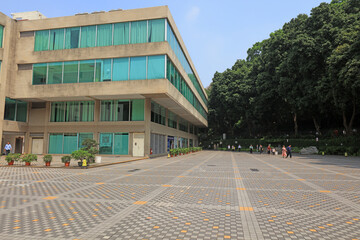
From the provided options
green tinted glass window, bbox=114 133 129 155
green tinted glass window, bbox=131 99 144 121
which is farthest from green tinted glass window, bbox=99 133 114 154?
green tinted glass window, bbox=131 99 144 121

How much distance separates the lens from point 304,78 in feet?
124

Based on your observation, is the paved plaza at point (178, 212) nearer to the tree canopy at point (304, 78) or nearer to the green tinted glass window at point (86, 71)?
the green tinted glass window at point (86, 71)

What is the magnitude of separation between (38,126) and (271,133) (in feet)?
161

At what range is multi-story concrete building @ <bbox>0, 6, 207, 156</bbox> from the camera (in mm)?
27203

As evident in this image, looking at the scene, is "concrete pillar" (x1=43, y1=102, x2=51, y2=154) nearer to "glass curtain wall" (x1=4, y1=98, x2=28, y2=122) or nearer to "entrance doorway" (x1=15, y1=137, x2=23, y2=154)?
"glass curtain wall" (x1=4, y1=98, x2=28, y2=122)

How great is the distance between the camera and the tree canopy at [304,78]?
30830mm

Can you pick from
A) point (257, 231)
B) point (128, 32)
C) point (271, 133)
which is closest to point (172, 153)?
point (128, 32)

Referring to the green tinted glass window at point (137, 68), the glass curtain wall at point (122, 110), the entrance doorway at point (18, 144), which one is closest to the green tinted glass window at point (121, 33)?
the green tinted glass window at point (137, 68)

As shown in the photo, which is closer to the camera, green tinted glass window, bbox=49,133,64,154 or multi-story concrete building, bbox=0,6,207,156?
multi-story concrete building, bbox=0,6,207,156

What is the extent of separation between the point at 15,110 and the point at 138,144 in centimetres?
1737

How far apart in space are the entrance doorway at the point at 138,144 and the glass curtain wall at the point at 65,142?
5892mm

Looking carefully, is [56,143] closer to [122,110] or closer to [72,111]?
[72,111]

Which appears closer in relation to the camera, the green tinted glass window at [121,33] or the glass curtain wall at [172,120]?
the green tinted glass window at [121,33]

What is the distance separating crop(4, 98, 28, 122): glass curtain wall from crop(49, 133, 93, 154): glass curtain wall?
4.91 metres
